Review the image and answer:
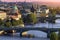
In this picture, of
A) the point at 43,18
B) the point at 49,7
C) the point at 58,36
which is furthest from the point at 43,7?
the point at 58,36

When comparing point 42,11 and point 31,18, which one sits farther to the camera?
point 42,11

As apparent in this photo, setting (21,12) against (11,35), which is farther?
(21,12)

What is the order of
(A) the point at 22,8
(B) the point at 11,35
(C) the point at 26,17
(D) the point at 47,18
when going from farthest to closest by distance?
(A) the point at 22,8, (D) the point at 47,18, (C) the point at 26,17, (B) the point at 11,35

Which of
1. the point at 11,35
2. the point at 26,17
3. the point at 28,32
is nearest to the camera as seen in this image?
the point at 11,35

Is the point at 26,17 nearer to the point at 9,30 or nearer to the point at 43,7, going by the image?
the point at 43,7

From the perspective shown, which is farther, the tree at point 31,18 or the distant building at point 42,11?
the distant building at point 42,11

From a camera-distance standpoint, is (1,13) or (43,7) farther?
(43,7)

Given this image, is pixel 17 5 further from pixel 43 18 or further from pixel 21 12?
pixel 43 18

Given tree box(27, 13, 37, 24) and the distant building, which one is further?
the distant building

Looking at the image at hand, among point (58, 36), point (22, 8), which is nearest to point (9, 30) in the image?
point (58, 36)

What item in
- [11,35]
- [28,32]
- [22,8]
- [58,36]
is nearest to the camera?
[58,36]
